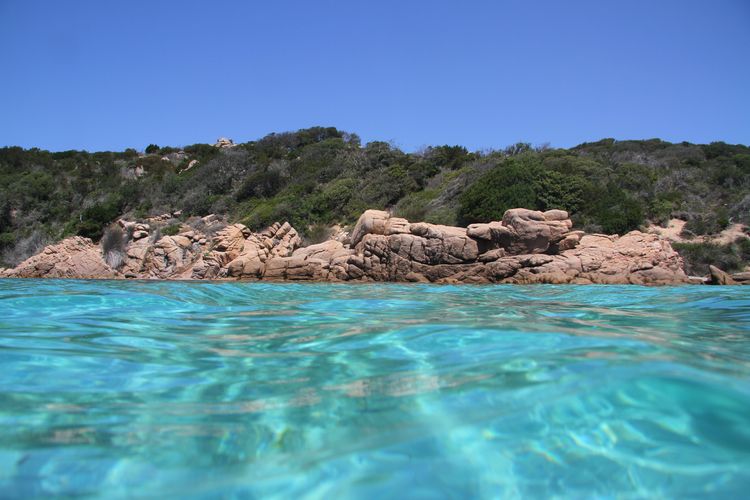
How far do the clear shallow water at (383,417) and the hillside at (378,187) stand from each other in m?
18.4

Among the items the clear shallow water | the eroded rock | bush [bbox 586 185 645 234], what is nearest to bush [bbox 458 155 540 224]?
bush [bbox 586 185 645 234]

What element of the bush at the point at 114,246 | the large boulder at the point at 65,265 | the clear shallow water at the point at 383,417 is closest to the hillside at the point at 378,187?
the bush at the point at 114,246

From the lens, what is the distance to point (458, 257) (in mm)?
16797

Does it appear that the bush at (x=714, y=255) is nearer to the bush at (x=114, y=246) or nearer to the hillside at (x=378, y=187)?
the hillside at (x=378, y=187)

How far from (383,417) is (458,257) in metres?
15.1

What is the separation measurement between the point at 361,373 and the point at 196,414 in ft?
2.98

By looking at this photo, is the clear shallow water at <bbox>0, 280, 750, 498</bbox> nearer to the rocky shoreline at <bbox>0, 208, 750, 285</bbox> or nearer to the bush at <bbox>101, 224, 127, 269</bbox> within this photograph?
the rocky shoreline at <bbox>0, 208, 750, 285</bbox>

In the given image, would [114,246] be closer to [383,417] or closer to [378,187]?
[378,187]

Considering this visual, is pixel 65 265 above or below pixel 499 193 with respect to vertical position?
below

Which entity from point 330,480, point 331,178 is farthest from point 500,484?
point 331,178

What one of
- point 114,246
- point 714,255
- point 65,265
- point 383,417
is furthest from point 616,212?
point 114,246

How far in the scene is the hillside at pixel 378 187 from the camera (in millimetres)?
21906

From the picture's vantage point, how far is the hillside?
21.9 meters

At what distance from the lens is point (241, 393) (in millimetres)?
2395
